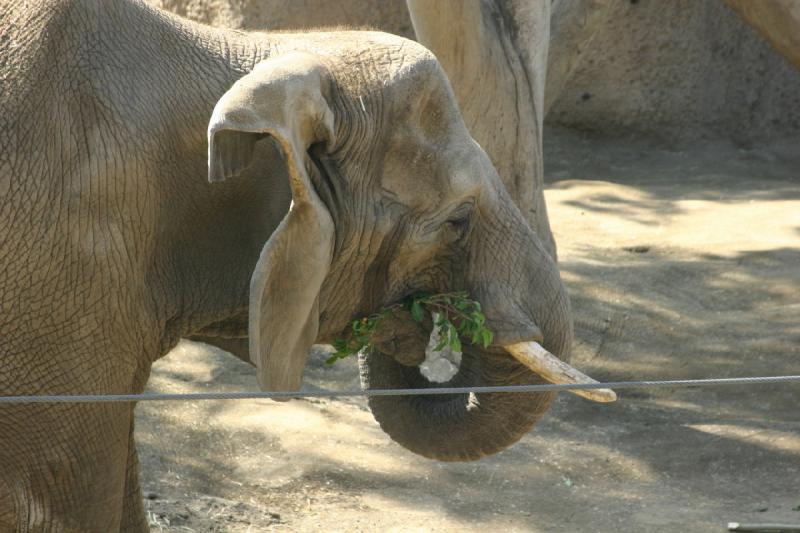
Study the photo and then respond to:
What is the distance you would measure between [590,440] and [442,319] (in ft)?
9.12

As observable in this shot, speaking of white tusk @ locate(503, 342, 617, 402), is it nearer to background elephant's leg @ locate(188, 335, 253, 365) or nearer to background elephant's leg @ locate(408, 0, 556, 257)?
background elephant's leg @ locate(188, 335, 253, 365)

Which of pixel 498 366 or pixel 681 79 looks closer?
pixel 498 366

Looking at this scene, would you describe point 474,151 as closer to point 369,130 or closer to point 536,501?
point 369,130

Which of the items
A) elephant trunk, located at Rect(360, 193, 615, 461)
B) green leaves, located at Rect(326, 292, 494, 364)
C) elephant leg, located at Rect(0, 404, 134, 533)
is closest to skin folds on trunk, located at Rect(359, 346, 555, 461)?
elephant trunk, located at Rect(360, 193, 615, 461)

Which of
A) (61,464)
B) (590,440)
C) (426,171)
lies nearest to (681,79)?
(590,440)

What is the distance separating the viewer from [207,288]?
3.34 metres

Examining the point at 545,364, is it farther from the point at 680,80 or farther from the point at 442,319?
the point at 680,80

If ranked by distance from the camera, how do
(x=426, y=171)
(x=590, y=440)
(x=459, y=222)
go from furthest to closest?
1. (x=590, y=440)
2. (x=459, y=222)
3. (x=426, y=171)

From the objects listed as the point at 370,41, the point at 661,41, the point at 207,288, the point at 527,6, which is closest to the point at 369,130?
the point at 370,41

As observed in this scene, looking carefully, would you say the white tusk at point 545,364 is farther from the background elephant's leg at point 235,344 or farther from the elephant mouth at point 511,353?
the background elephant's leg at point 235,344

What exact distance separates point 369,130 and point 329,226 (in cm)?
30

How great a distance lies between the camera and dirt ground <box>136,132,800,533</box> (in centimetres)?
536

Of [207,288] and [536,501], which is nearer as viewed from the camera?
[207,288]

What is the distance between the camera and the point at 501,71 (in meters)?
5.70
